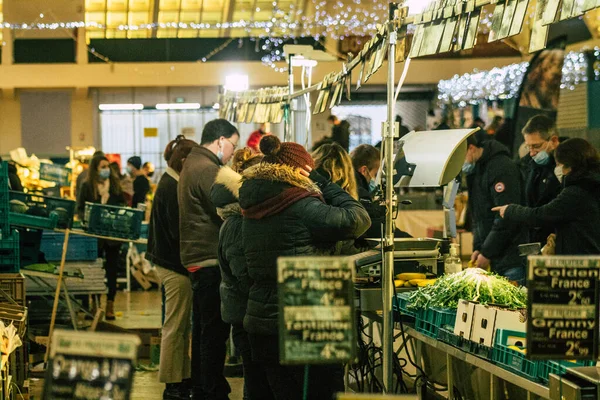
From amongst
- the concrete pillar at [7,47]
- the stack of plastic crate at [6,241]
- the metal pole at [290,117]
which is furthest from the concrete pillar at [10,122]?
the stack of plastic crate at [6,241]

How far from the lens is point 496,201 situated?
6.46 metres

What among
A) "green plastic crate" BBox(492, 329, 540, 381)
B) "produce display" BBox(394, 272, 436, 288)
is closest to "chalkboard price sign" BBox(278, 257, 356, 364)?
"green plastic crate" BBox(492, 329, 540, 381)

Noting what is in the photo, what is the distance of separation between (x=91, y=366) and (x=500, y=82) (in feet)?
45.2

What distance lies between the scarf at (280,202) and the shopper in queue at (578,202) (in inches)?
76.7

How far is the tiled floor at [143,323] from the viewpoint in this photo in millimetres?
6656

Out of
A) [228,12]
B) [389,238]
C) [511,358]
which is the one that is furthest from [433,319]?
[228,12]

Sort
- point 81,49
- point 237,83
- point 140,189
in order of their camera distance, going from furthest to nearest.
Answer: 1. point 81,49
2. point 140,189
3. point 237,83

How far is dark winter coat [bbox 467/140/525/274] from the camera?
6.30 meters

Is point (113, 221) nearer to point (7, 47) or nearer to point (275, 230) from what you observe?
point (275, 230)

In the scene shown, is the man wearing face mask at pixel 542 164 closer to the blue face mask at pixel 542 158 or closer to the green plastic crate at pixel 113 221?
the blue face mask at pixel 542 158

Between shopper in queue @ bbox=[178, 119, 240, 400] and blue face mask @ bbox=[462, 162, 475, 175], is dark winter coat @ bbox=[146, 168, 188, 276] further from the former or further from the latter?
blue face mask @ bbox=[462, 162, 475, 175]

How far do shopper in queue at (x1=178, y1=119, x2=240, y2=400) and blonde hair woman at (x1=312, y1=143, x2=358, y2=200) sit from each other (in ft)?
2.69

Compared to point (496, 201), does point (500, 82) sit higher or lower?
higher

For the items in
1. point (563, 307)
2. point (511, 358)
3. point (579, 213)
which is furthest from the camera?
point (579, 213)
